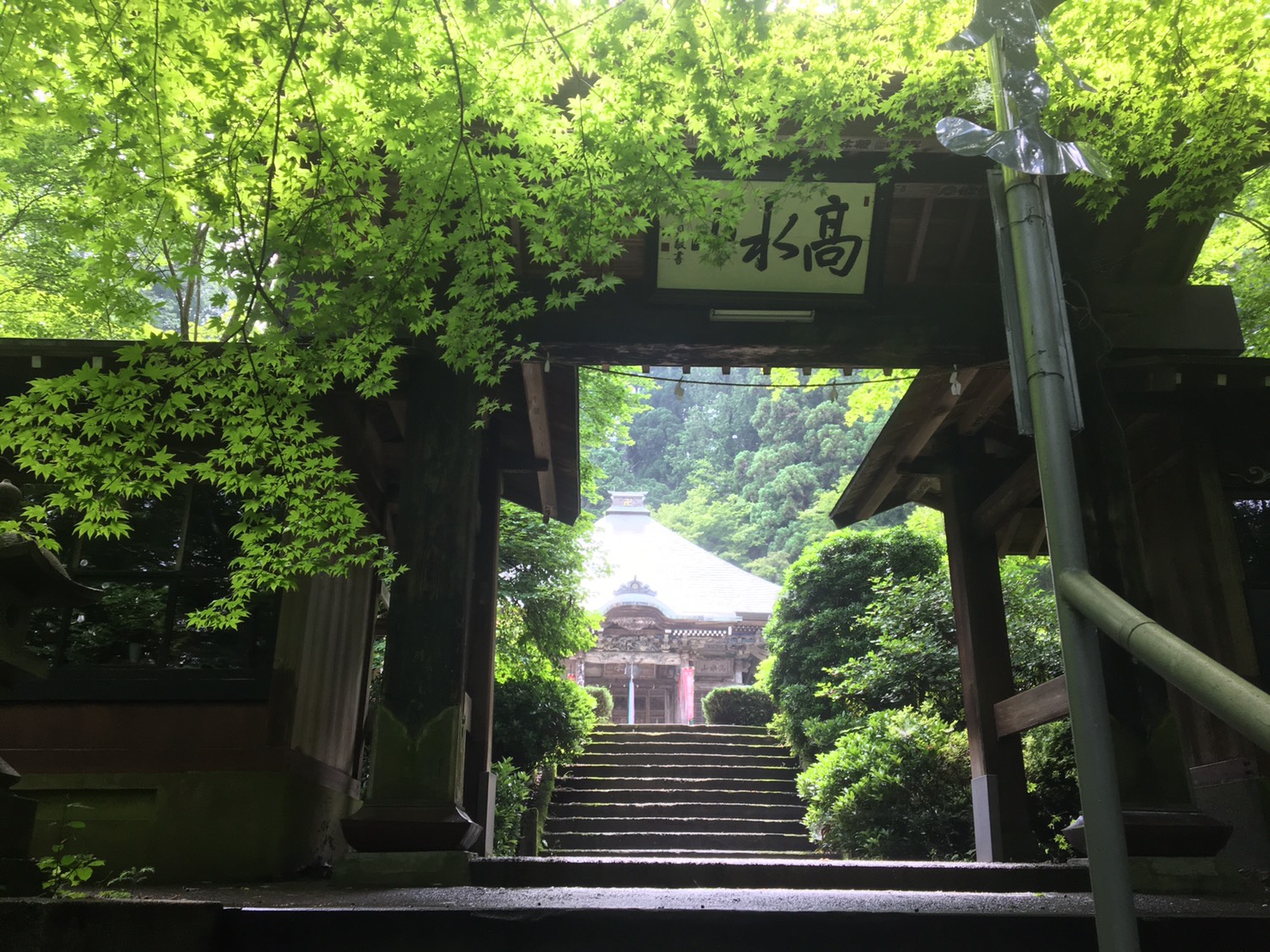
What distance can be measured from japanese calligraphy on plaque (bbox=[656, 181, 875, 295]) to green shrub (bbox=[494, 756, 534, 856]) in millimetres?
6441

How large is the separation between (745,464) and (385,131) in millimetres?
44591

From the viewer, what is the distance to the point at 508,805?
1080cm

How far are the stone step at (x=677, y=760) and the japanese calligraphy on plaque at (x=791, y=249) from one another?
32.7 feet

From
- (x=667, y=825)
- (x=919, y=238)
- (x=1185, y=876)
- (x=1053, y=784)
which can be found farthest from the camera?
(x=667, y=825)

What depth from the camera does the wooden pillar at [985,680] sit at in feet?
24.9

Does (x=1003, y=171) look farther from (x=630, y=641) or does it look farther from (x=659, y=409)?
(x=659, y=409)

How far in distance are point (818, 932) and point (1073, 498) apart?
2201mm

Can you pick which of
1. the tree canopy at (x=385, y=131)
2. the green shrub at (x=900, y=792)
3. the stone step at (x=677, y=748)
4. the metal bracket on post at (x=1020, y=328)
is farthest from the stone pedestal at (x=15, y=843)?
the stone step at (x=677, y=748)

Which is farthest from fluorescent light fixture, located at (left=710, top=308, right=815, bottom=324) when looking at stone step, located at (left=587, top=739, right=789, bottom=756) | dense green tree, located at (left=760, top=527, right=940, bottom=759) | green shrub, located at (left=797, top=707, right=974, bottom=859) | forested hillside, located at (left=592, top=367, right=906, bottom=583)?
forested hillside, located at (left=592, top=367, right=906, bottom=583)

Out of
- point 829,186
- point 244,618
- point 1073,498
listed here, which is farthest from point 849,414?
point 1073,498

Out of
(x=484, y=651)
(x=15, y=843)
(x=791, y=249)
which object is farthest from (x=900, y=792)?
(x=15, y=843)

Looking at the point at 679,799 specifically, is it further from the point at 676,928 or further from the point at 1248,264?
the point at 1248,264

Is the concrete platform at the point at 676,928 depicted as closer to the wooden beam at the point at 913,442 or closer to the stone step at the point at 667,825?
the wooden beam at the point at 913,442

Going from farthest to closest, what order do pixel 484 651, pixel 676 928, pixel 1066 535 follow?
pixel 484 651 < pixel 676 928 < pixel 1066 535
